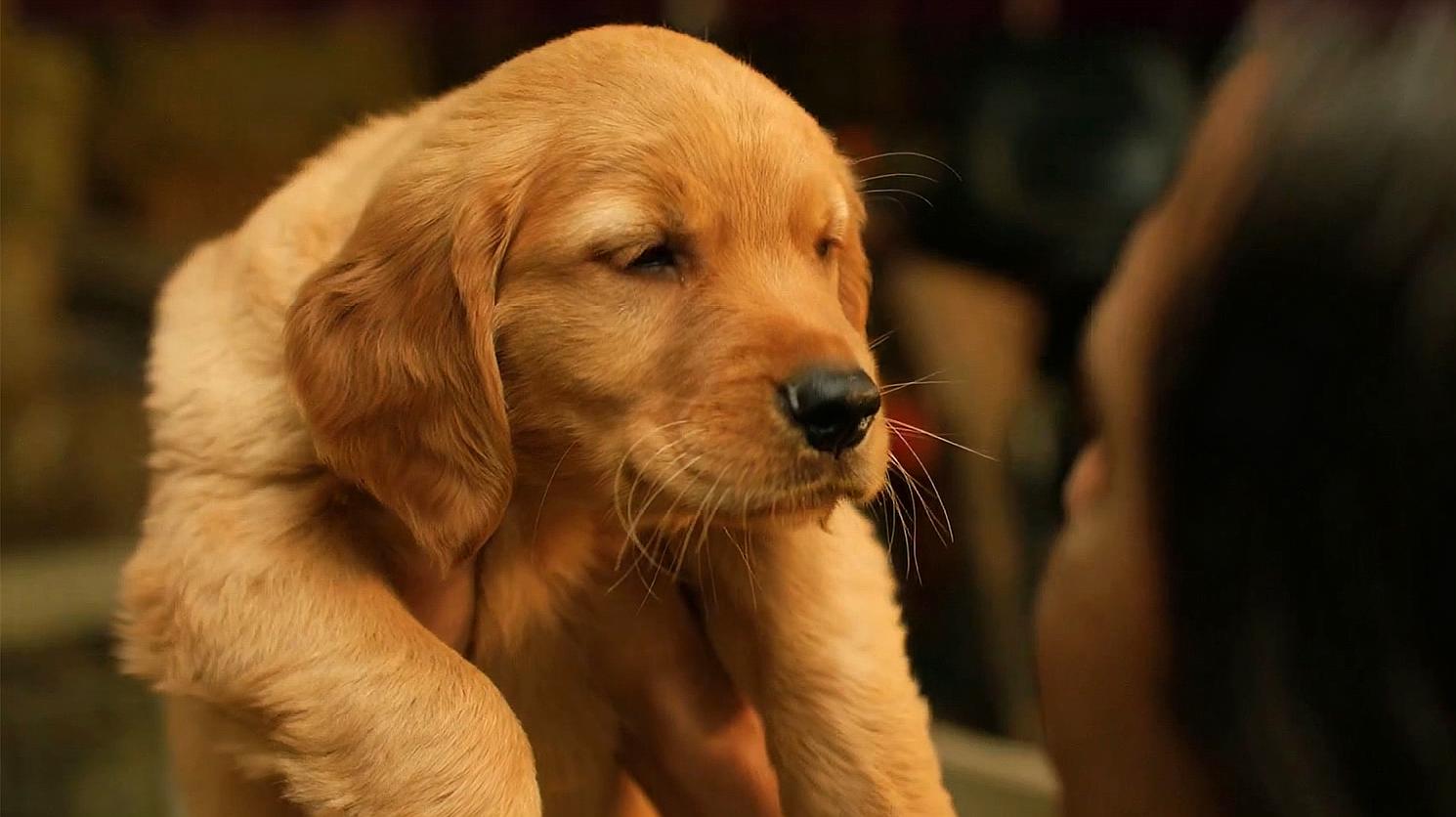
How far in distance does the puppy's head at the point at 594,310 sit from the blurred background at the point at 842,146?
269 millimetres

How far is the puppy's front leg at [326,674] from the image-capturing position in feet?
4.84

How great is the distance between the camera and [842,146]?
6.61 feet

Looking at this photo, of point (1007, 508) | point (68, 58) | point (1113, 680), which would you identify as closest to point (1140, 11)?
point (1007, 508)

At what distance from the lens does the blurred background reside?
102 inches

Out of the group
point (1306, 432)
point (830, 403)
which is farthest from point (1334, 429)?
point (830, 403)

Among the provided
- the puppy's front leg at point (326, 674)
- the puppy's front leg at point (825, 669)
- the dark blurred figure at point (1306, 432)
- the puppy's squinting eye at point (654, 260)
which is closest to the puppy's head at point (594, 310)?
the puppy's squinting eye at point (654, 260)

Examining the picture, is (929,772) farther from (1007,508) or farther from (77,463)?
(77,463)

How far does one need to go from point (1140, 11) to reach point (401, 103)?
149 cm

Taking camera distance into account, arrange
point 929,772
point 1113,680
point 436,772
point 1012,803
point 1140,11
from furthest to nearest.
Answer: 1. point 1140,11
2. point 1012,803
3. point 929,772
4. point 436,772
5. point 1113,680

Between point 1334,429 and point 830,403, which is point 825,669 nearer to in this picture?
point 830,403

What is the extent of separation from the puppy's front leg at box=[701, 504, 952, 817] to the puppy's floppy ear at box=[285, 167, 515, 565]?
364mm

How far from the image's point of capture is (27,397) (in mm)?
4082

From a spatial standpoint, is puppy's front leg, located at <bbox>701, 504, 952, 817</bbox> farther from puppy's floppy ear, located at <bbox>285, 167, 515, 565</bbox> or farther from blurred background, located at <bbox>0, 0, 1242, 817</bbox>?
puppy's floppy ear, located at <bbox>285, 167, 515, 565</bbox>

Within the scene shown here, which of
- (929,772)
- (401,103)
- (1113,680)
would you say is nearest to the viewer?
(1113,680)
